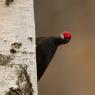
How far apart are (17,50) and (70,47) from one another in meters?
3.63

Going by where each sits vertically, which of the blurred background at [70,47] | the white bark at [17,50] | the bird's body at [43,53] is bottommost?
the blurred background at [70,47]

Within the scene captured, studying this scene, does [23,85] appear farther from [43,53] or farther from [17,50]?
Result: [43,53]

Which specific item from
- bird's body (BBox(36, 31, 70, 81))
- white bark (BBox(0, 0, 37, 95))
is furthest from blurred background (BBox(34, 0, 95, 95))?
white bark (BBox(0, 0, 37, 95))

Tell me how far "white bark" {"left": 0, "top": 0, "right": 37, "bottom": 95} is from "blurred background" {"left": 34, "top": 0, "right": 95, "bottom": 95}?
132 inches

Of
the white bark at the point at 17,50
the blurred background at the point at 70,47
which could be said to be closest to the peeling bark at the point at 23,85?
the white bark at the point at 17,50

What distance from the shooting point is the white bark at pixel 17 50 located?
225 centimetres

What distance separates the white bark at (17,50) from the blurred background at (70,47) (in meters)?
3.35

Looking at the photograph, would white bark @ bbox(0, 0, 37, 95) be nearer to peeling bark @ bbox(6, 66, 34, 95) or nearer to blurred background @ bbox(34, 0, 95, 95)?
peeling bark @ bbox(6, 66, 34, 95)

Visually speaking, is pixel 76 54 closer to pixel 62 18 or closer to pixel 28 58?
pixel 62 18

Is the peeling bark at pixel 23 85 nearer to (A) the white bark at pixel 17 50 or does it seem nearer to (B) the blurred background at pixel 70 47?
(A) the white bark at pixel 17 50

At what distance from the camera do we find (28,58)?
2297 mm

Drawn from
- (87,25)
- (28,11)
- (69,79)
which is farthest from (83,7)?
(28,11)

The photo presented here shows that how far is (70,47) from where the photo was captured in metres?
5.90

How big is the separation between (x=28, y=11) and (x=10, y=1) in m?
0.09
